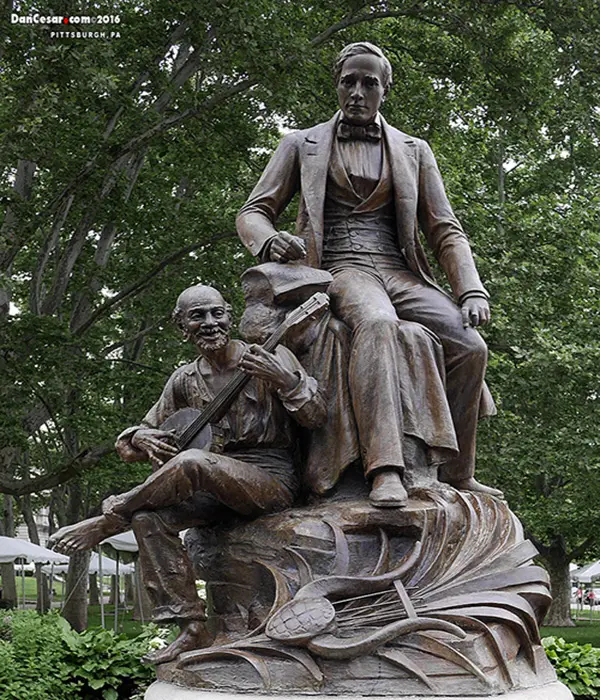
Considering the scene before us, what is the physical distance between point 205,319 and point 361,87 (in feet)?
4.99

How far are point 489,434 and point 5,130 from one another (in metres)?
7.13

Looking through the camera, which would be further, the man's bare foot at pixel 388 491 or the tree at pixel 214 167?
the tree at pixel 214 167

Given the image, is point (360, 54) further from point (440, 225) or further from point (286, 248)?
point (286, 248)

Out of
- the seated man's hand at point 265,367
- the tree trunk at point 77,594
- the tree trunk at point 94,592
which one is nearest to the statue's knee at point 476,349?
the seated man's hand at point 265,367

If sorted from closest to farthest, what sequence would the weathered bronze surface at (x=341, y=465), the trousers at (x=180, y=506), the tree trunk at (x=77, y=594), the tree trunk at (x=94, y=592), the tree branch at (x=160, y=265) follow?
the weathered bronze surface at (x=341, y=465) < the trousers at (x=180, y=506) < the tree branch at (x=160, y=265) < the tree trunk at (x=77, y=594) < the tree trunk at (x=94, y=592)

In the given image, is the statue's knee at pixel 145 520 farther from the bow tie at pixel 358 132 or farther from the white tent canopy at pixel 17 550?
the white tent canopy at pixel 17 550

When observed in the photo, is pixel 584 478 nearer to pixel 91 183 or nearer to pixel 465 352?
pixel 91 183

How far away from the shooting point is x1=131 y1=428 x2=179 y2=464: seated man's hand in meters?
4.90

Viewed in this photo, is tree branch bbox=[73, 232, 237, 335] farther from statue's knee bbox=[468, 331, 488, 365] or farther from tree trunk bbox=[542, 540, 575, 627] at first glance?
tree trunk bbox=[542, 540, 575, 627]

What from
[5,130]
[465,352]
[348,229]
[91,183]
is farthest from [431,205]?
[91,183]

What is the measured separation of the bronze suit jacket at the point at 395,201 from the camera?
547 centimetres

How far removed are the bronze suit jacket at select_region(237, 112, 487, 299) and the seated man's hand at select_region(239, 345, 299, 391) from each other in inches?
33.5

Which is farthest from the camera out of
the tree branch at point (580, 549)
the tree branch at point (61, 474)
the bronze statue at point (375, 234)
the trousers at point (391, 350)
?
the tree branch at point (580, 549)

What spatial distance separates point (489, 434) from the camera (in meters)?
13.8
